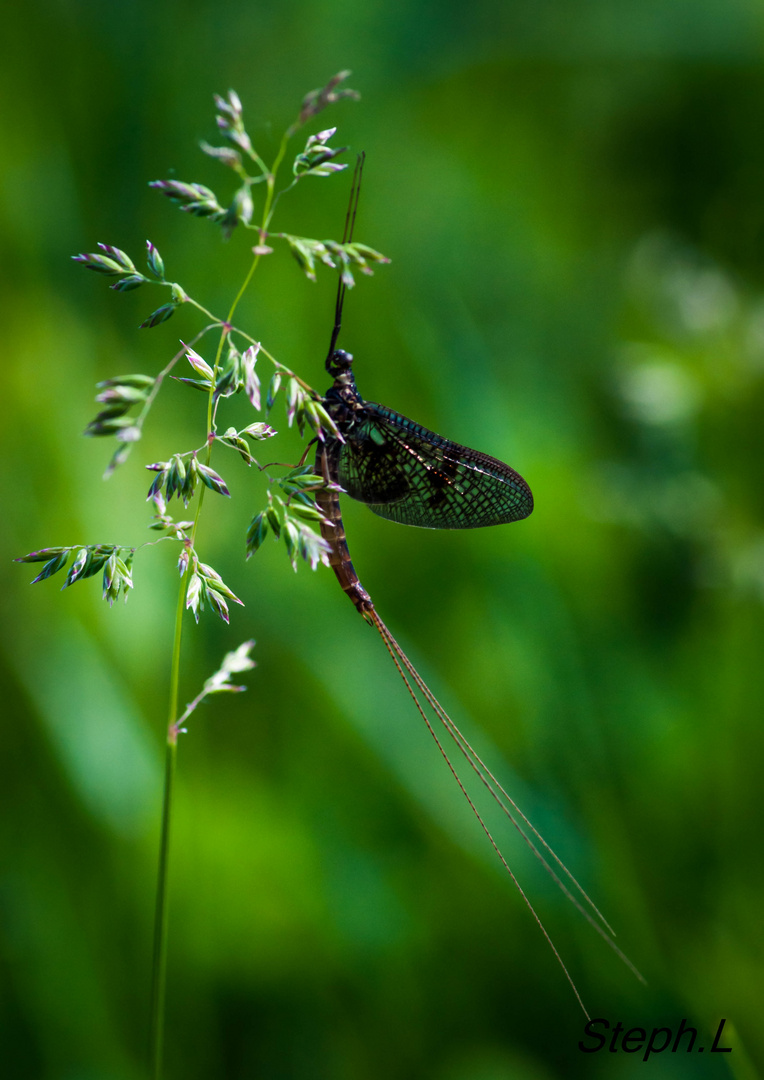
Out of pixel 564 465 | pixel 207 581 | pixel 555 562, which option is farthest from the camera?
pixel 564 465

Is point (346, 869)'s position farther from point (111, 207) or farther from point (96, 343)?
point (111, 207)

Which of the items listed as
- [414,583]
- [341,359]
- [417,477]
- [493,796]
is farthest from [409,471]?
[414,583]

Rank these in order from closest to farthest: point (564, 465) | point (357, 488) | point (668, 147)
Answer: point (357, 488) < point (564, 465) < point (668, 147)

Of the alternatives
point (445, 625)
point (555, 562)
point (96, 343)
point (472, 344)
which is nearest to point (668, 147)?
point (472, 344)

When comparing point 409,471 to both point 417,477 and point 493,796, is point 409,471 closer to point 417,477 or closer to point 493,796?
point 417,477

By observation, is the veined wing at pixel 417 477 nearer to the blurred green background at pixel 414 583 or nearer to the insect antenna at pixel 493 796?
the insect antenna at pixel 493 796

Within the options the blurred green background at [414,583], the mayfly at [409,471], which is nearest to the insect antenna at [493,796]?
the mayfly at [409,471]
